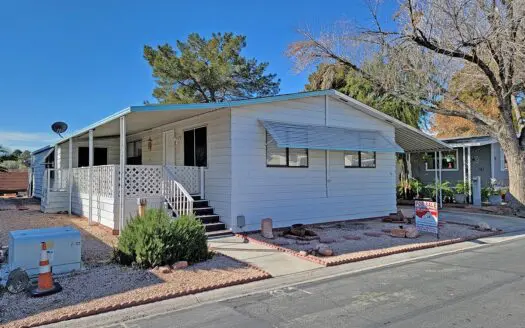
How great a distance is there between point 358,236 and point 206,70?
19525 millimetres

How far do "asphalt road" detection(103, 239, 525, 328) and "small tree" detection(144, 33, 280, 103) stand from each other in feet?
72.7

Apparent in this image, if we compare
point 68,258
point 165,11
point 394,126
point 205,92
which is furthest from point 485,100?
point 68,258

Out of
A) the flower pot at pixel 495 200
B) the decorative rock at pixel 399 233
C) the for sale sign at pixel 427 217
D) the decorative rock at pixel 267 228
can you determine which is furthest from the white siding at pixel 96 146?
the flower pot at pixel 495 200

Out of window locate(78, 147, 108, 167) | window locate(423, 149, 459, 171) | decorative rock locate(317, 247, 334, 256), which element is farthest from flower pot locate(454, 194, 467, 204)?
window locate(78, 147, 108, 167)

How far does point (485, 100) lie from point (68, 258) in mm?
29054

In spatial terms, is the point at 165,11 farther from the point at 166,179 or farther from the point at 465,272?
the point at 465,272

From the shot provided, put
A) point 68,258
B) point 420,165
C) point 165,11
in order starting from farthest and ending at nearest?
point 420,165 → point 165,11 → point 68,258

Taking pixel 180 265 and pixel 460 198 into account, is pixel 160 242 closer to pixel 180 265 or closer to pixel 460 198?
pixel 180 265

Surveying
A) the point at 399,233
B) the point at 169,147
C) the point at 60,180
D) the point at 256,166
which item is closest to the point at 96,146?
the point at 60,180

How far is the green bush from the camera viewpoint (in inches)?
260

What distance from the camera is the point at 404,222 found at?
40.7ft

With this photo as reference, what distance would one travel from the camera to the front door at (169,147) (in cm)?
1354

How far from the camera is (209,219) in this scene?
33.8 feet

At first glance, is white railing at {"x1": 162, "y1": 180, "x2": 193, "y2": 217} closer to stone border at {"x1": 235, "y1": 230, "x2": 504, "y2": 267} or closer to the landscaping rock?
stone border at {"x1": 235, "y1": 230, "x2": 504, "y2": 267}
